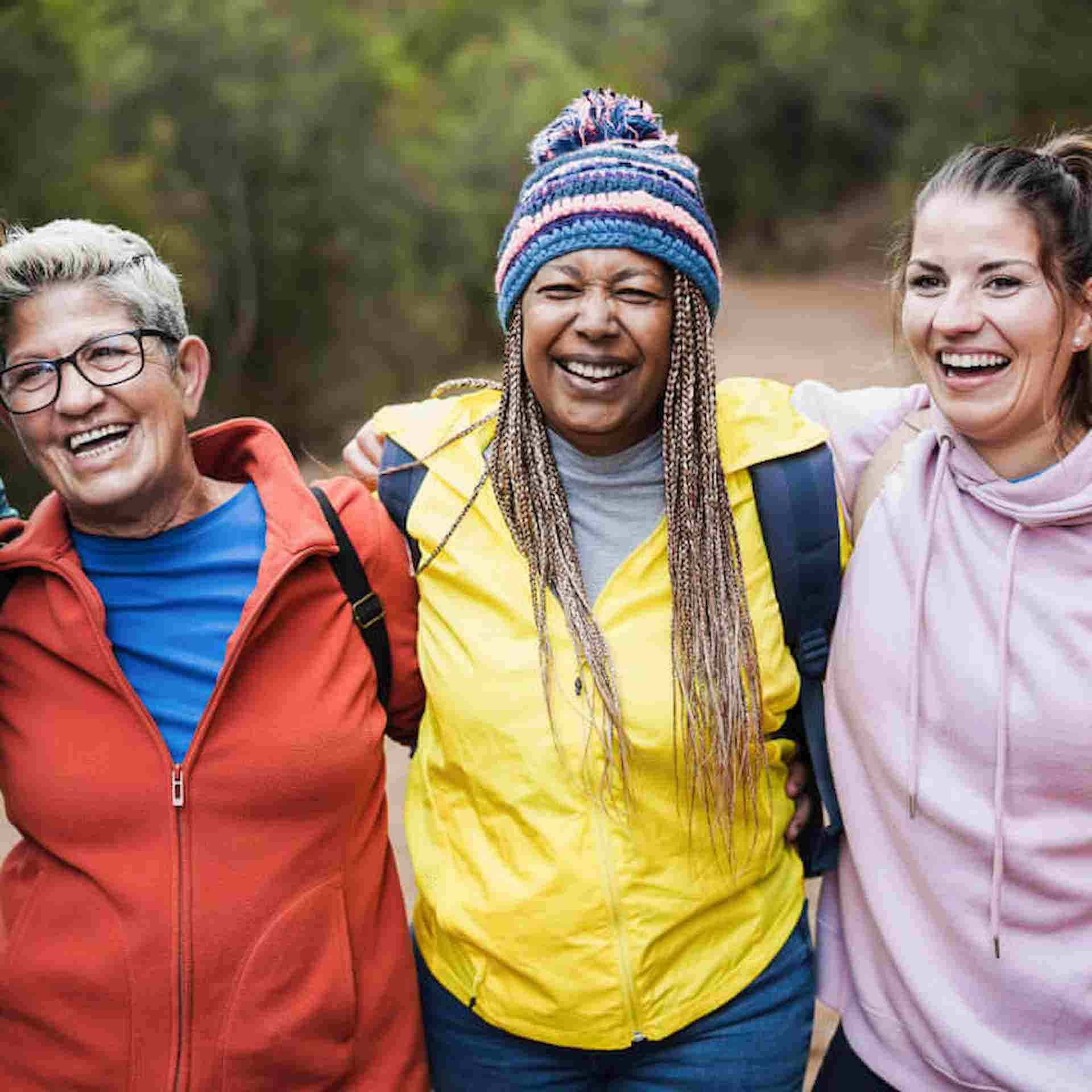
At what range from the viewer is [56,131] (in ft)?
33.2

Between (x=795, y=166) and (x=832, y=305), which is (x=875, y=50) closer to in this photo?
(x=795, y=166)

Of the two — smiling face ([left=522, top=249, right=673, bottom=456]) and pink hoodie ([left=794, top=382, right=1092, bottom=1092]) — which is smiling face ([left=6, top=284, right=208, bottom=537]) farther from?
pink hoodie ([left=794, top=382, right=1092, bottom=1092])

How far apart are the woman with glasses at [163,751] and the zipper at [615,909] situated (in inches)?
15.9

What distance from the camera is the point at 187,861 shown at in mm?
2062

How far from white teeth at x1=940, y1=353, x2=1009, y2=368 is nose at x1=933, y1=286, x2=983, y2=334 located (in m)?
0.05

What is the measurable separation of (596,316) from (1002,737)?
0.96 m

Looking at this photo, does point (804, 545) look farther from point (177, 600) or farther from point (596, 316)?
point (177, 600)

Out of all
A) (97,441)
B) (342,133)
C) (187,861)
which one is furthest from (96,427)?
(342,133)

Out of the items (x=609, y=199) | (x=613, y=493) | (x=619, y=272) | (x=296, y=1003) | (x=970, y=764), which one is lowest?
(x=296, y=1003)

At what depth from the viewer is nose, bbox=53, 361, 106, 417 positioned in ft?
7.06

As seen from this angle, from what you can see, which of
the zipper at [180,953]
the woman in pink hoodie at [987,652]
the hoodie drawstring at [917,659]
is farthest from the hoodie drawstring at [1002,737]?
Result: the zipper at [180,953]

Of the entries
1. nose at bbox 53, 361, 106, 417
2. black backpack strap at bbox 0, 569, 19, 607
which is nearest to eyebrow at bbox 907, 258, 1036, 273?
nose at bbox 53, 361, 106, 417

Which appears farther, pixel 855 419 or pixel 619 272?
pixel 855 419

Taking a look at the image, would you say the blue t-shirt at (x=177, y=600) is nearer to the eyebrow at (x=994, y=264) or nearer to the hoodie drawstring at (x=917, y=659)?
the hoodie drawstring at (x=917, y=659)
